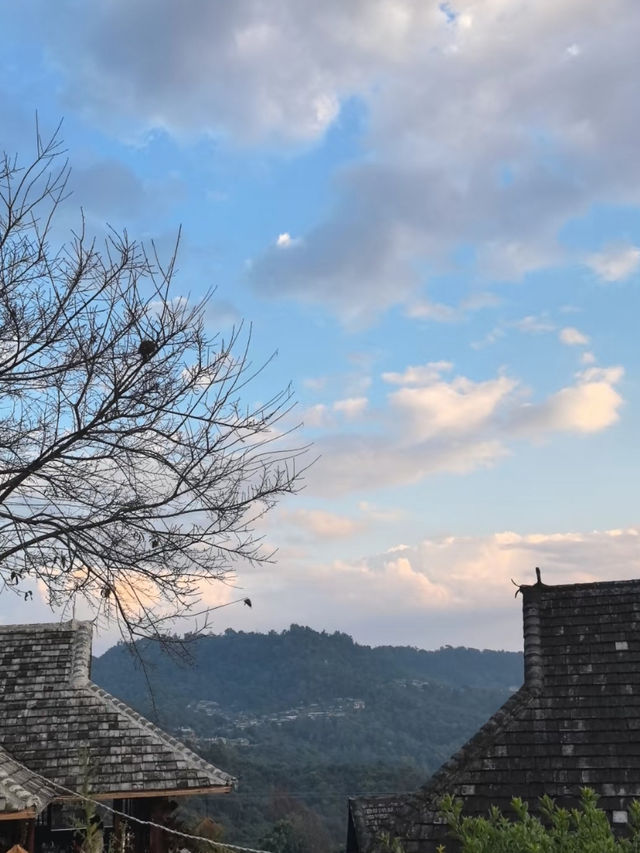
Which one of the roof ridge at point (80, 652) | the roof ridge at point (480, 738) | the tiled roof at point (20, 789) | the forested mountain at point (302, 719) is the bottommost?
the forested mountain at point (302, 719)

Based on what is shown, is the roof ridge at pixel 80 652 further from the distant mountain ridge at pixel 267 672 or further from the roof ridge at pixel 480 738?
the distant mountain ridge at pixel 267 672

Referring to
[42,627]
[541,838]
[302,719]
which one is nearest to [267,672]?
[302,719]

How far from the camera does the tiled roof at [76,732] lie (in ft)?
38.1

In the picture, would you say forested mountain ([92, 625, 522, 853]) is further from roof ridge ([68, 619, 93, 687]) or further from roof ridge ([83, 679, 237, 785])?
roof ridge ([83, 679, 237, 785])

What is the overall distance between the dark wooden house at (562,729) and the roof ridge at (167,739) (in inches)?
101

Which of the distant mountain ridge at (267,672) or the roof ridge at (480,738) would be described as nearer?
the roof ridge at (480,738)

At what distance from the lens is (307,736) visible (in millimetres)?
113562

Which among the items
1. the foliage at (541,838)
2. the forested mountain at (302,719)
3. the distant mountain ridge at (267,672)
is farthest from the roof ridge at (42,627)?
the distant mountain ridge at (267,672)

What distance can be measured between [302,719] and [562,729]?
120 meters

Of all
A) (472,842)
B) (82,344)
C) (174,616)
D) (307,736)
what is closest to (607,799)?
(174,616)

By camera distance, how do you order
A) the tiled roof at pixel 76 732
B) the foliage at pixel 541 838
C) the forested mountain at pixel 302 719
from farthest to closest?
the forested mountain at pixel 302 719
the tiled roof at pixel 76 732
the foliage at pixel 541 838

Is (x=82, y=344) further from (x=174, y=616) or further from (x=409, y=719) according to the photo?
(x=409, y=719)

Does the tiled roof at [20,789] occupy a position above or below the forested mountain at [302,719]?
above

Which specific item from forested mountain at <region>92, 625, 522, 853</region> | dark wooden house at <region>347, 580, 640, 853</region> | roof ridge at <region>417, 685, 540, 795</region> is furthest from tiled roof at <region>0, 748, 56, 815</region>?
forested mountain at <region>92, 625, 522, 853</region>
